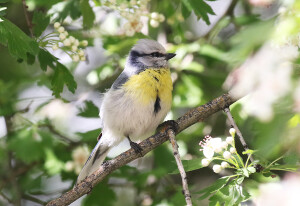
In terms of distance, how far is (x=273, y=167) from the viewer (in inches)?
76.0

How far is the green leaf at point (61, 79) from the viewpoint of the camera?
8.80 feet

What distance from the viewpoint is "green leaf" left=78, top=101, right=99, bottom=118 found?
3451 millimetres

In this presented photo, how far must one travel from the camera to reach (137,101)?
9.68 ft

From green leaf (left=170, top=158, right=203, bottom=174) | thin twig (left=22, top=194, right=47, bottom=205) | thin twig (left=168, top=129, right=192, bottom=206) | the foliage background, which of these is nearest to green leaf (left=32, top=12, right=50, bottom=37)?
the foliage background

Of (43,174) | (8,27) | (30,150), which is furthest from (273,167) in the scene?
(43,174)

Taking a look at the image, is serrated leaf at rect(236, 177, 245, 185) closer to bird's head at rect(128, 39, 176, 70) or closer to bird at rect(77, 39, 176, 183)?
bird at rect(77, 39, 176, 183)

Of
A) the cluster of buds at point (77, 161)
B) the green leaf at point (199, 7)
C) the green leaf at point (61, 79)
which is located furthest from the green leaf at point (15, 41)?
the cluster of buds at point (77, 161)

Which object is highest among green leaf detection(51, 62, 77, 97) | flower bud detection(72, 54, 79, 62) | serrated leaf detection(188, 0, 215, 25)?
serrated leaf detection(188, 0, 215, 25)

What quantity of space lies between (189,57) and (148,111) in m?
1.10

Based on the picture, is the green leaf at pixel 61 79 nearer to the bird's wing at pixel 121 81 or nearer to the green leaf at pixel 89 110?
the bird's wing at pixel 121 81

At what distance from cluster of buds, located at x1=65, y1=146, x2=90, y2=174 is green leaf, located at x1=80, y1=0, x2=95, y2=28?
42.8 inches

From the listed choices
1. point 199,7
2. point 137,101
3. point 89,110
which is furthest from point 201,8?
point 89,110

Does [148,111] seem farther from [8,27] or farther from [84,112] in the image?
[8,27]

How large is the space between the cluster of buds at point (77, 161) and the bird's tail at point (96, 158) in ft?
1.08
